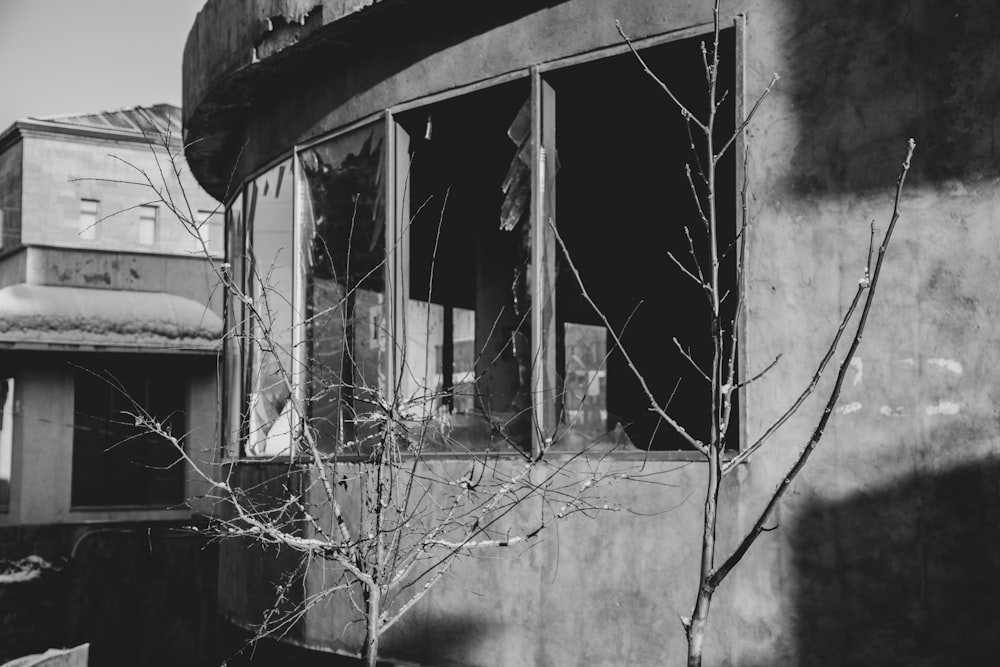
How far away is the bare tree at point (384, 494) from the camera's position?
4.53m

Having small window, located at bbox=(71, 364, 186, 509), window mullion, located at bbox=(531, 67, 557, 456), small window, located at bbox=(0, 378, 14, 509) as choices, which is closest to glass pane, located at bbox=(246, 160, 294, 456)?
window mullion, located at bbox=(531, 67, 557, 456)

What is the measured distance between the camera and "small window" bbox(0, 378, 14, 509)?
73.9ft

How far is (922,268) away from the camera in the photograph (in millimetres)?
4891

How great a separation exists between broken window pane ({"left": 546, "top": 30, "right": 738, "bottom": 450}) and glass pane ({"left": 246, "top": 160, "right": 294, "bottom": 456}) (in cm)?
208

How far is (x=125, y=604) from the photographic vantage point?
14383mm

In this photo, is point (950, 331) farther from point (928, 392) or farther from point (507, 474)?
point (507, 474)

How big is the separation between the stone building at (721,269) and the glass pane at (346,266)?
1.1 inches

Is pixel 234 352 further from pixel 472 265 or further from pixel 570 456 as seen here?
pixel 570 456

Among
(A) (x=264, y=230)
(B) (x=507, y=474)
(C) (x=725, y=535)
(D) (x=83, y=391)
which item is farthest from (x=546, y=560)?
(D) (x=83, y=391)

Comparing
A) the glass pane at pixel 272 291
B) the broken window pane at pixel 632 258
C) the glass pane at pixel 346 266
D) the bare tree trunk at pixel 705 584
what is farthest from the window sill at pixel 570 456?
the bare tree trunk at pixel 705 584

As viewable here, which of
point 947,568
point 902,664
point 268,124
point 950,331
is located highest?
point 268,124

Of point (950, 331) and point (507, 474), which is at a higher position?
point (950, 331)

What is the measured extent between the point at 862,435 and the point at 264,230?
542 cm

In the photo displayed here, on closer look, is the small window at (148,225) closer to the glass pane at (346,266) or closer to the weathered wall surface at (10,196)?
the weathered wall surface at (10,196)
